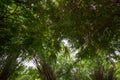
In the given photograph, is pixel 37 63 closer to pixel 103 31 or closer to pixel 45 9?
pixel 45 9

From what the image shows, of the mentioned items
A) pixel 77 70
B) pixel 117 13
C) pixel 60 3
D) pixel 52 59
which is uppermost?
pixel 77 70

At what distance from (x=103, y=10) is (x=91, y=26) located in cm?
60

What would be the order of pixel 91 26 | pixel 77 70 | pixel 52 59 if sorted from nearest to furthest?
pixel 91 26, pixel 52 59, pixel 77 70

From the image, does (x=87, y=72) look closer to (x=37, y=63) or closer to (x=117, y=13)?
(x=37, y=63)

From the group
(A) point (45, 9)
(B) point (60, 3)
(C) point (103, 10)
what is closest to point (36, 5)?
(A) point (45, 9)

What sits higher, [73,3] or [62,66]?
[62,66]

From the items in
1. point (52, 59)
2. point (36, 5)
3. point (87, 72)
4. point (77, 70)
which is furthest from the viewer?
point (87, 72)

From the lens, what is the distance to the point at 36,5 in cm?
607

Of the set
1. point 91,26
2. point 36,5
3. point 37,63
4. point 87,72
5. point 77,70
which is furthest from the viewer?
point 87,72

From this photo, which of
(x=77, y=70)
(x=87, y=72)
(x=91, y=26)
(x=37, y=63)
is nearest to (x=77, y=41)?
(x=91, y=26)

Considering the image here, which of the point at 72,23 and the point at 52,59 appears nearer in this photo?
the point at 72,23

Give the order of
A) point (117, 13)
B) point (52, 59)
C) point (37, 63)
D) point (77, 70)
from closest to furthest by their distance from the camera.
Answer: point (117, 13) → point (52, 59) → point (37, 63) → point (77, 70)

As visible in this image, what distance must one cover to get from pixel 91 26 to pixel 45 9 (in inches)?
57.3

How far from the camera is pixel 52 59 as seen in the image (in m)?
7.03
